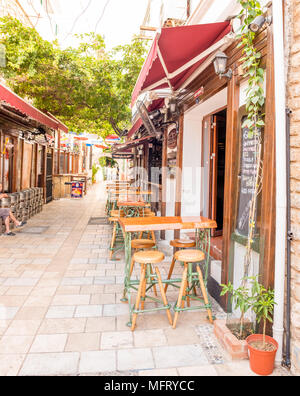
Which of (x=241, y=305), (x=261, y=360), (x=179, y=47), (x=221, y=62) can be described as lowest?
(x=261, y=360)

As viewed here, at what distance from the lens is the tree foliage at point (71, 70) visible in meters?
8.61

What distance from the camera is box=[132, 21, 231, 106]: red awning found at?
3227mm

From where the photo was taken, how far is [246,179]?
10.7 feet

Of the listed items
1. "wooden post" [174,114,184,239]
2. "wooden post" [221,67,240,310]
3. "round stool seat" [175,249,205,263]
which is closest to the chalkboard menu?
"wooden post" [221,67,240,310]

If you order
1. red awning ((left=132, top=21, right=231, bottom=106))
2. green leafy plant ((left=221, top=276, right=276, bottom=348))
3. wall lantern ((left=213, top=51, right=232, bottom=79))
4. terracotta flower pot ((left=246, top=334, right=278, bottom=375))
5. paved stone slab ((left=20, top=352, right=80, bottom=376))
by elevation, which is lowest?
paved stone slab ((left=20, top=352, right=80, bottom=376))

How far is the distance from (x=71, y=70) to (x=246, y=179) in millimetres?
7964

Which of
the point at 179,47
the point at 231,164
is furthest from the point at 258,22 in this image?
the point at 231,164

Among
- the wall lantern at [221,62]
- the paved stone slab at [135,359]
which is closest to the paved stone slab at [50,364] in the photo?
the paved stone slab at [135,359]

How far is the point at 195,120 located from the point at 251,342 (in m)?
4.19

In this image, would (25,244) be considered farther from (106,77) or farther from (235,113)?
(106,77)

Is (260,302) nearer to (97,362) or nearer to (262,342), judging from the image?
(262,342)

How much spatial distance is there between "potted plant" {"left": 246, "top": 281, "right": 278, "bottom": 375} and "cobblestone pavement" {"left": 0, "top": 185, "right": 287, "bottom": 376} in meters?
0.14

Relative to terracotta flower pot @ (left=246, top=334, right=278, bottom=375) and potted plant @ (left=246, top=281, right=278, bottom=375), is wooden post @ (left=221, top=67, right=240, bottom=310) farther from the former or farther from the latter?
terracotta flower pot @ (left=246, top=334, right=278, bottom=375)
